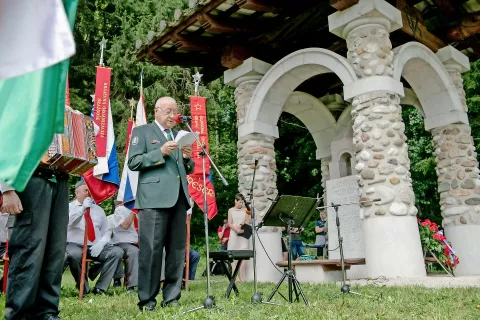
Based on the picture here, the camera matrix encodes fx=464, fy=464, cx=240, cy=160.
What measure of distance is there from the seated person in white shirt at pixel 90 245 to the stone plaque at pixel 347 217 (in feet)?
13.0

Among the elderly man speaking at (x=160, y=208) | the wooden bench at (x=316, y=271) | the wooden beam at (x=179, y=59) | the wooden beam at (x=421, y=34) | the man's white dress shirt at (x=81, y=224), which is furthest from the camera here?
the wooden beam at (x=179, y=59)

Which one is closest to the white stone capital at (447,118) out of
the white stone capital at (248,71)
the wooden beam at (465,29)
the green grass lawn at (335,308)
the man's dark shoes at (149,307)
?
the wooden beam at (465,29)

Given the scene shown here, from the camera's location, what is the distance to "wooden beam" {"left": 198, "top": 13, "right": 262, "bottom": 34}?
7.52m

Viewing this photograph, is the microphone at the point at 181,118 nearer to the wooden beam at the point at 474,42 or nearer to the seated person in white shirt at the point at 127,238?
the seated person in white shirt at the point at 127,238

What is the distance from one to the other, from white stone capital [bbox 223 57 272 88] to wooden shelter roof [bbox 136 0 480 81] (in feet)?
0.49

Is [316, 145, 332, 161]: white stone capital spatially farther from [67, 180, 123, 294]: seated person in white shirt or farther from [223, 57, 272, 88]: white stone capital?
[67, 180, 123, 294]: seated person in white shirt

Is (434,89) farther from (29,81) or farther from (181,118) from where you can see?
(29,81)

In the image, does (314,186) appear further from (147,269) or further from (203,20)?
(147,269)

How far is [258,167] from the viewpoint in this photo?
27.0 ft

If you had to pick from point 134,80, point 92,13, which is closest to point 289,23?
point 134,80

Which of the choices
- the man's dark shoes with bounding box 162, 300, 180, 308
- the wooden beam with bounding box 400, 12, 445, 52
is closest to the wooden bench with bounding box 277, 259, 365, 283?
the man's dark shoes with bounding box 162, 300, 180, 308

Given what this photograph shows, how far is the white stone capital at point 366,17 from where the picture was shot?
6766 mm

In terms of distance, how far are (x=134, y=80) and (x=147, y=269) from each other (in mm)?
12865

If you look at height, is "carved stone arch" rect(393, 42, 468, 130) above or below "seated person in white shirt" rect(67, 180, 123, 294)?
above
